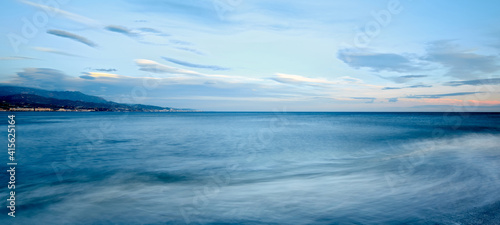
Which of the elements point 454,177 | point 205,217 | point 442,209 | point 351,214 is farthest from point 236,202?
point 454,177

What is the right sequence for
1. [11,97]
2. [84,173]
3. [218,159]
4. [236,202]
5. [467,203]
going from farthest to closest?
[11,97] < [218,159] < [84,173] < [236,202] < [467,203]

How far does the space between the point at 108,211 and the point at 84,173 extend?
243 inches

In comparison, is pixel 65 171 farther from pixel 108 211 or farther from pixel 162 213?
pixel 162 213

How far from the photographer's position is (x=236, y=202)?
327 inches

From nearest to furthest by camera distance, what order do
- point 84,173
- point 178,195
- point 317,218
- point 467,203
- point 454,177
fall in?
point 317,218 → point 467,203 → point 178,195 → point 454,177 → point 84,173

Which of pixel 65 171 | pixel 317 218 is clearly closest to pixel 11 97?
pixel 65 171

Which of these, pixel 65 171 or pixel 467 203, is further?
pixel 65 171

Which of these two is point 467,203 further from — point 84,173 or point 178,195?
point 84,173

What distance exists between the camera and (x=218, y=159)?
17.0 meters

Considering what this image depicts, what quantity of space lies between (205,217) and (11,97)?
209282 mm

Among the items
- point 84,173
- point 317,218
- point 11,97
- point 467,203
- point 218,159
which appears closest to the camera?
point 317,218

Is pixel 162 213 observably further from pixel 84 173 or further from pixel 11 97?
pixel 11 97

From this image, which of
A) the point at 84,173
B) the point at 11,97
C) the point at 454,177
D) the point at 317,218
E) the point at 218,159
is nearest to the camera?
the point at 317,218

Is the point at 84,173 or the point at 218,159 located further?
the point at 218,159
